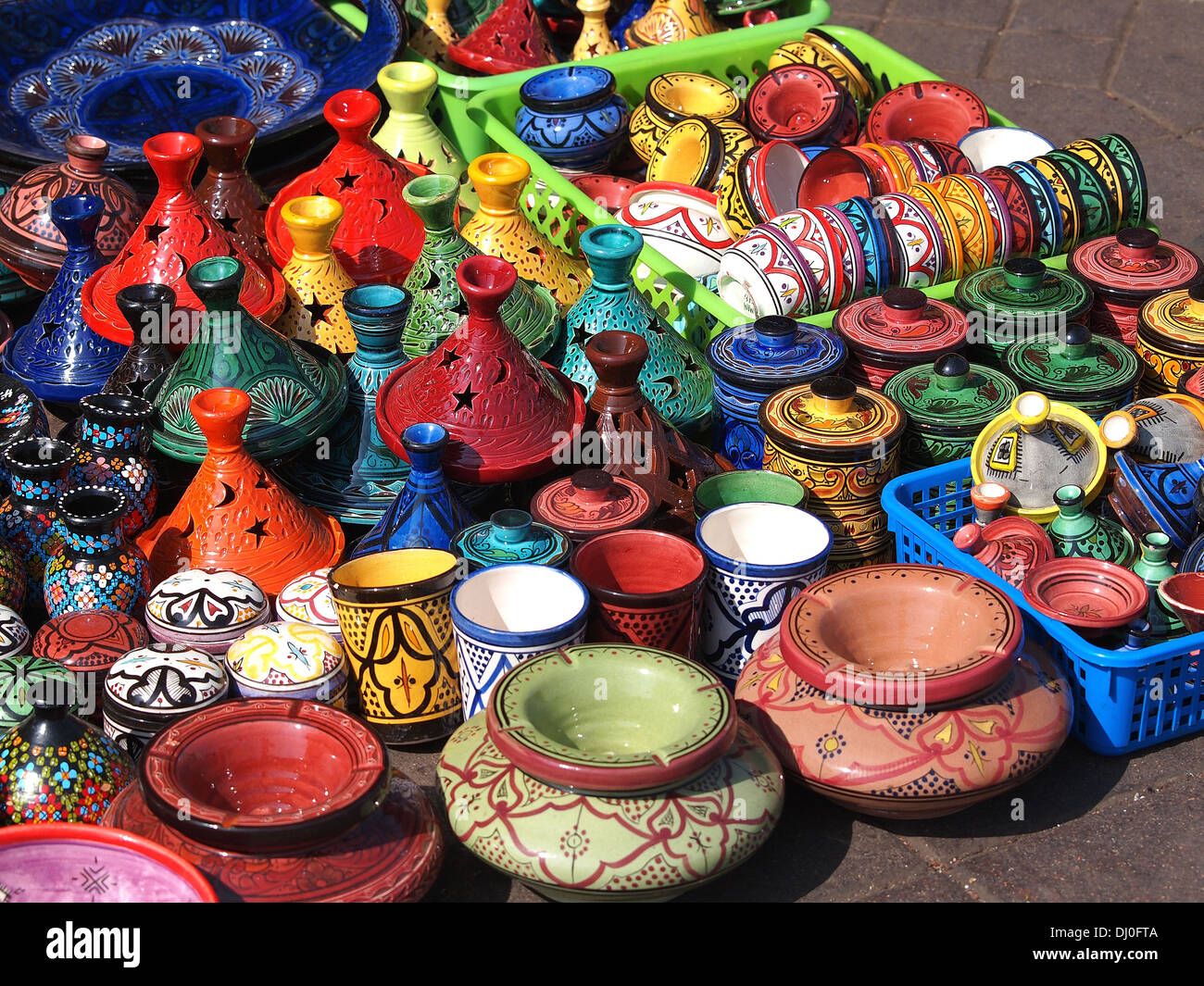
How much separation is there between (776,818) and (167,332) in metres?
2.04

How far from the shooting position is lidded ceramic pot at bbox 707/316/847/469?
4.04 meters

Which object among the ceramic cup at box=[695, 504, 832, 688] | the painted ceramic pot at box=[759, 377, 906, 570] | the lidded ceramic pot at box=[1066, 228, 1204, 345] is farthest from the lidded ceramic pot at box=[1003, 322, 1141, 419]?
the ceramic cup at box=[695, 504, 832, 688]

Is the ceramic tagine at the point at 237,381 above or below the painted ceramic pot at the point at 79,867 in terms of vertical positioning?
above

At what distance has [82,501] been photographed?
360cm

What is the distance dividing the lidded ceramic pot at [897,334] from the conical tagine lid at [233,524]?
1566mm

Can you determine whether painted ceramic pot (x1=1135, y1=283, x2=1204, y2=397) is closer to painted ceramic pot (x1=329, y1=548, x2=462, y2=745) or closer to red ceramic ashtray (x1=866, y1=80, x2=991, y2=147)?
red ceramic ashtray (x1=866, y1=80, x2=991, y2=147)

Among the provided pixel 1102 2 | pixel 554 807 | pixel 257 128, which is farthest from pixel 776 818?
pixel 1102 2

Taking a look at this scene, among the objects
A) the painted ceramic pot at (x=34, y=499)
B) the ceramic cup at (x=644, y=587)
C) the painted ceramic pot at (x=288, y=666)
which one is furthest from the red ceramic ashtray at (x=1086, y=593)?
the painted ceramic pot at (x=34, y=499)

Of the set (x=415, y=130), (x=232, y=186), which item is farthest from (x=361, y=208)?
(x=415, y=130)

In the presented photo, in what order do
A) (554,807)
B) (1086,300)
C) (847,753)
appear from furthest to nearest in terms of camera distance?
(1086,300) < (847,753) < (554,807)

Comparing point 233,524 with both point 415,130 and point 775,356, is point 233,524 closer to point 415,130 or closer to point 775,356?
point 775,356

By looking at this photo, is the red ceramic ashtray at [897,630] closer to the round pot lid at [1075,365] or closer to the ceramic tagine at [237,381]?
the round pot lid at [1075,365]

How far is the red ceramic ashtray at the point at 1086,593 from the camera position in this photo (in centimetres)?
339

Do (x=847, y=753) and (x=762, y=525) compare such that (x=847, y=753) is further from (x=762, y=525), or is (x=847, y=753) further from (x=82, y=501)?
(x=82, y=501)
